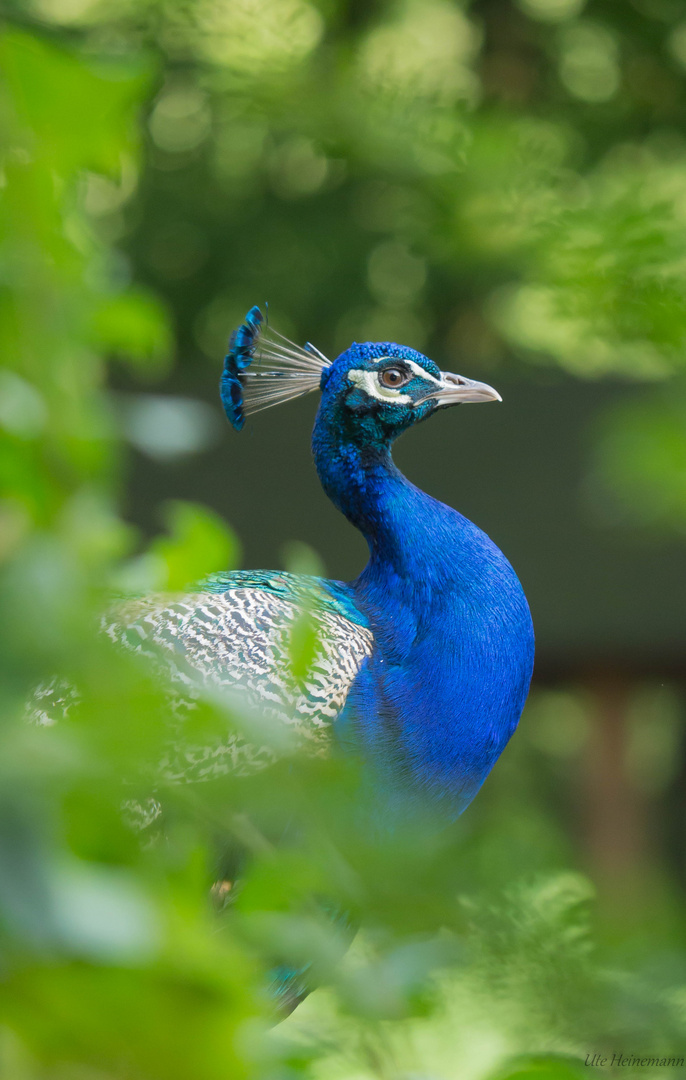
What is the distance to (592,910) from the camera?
0.73ft

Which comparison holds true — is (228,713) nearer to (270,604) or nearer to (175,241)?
(270,604)

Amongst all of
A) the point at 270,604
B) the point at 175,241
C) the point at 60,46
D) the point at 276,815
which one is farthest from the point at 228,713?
the point at 175,241

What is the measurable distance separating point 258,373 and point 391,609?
0.32m

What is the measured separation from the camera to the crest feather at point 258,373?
49.3 inches

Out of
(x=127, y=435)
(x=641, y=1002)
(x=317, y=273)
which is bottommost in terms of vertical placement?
(x=641, y=1002)

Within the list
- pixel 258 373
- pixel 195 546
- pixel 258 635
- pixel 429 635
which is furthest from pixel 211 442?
pixel 258 373

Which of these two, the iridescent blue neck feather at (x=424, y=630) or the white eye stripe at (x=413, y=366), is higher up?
the white eye stripe at (x=413, y=366)

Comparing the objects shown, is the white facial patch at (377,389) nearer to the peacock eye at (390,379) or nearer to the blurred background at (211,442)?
the peacock eye at (390,379)

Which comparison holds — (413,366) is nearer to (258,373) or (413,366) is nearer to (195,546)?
(258,373)

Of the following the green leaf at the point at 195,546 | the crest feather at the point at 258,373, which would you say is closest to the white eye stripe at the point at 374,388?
the crest feather at the point at 258,373

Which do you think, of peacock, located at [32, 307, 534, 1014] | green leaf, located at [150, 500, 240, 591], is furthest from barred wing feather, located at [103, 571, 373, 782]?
green leaf, located at [150, 500, 240, 591]

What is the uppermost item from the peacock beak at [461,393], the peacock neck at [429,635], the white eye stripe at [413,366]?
the white eye stripe at [413,366]

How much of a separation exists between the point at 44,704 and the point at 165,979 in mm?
109

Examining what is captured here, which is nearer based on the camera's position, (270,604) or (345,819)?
(345,819)
